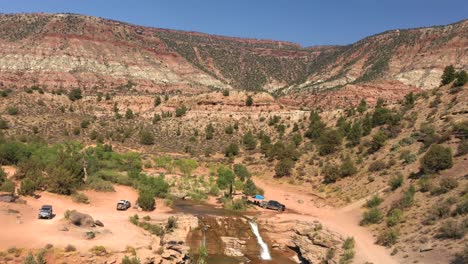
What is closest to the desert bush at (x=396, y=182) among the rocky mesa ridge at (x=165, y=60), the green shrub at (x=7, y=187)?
the green shrub at (x=7, y=187)

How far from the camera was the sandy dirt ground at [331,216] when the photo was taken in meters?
28.5

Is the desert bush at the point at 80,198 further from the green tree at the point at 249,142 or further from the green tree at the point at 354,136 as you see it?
the green tree at the point at 249,142

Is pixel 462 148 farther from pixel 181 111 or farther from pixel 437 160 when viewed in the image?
pixel 181 111

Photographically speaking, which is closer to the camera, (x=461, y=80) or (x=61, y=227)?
(x=61, y=227)

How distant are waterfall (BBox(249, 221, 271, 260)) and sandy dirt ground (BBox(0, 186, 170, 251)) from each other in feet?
26.4

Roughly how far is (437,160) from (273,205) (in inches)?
670

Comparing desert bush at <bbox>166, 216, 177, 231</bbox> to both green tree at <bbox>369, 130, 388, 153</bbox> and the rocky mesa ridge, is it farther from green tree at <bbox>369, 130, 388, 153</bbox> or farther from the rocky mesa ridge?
the rocky mesa ridge

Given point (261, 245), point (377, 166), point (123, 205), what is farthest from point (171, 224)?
point (377, 166)

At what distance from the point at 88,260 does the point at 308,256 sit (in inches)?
652

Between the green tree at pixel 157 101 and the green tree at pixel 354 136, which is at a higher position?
the green tree at pixel 157 101

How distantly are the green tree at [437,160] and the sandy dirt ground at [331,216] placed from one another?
23.0ft

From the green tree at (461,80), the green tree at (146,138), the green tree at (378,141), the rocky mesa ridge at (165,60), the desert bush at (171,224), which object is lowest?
the desert bush at (171,224)

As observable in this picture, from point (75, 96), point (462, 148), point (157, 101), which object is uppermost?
point (157, 101)

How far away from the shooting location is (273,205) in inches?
1796
